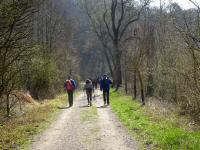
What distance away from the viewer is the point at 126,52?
109 feet

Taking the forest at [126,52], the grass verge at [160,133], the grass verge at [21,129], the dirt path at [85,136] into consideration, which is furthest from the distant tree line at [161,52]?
the grass verge at [21,129]

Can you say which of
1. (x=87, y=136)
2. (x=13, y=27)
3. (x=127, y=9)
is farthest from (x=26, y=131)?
(x=127, y=9)

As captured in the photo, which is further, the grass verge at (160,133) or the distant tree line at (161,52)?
the distant tree line at (161,52)

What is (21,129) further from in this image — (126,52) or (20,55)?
(126,52)

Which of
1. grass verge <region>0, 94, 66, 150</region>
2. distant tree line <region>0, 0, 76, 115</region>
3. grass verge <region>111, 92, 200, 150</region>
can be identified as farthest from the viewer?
distant tree line <region>0, 0, 76, 115</region>

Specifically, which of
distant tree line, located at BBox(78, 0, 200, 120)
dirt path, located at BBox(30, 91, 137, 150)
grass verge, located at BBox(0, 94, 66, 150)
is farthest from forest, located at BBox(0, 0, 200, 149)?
dirt path, located at BBox(30, 91, 137, 150)

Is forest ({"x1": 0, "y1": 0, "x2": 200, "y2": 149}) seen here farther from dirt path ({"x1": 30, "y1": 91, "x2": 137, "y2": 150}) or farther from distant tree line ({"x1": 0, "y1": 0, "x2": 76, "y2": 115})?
dirt path ({"x1": 30, "y1": 91, "x2": 137, "y2": 150})

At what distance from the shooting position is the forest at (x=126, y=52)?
16.0m

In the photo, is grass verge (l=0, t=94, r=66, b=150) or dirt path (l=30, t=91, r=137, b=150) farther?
grass verge (l=0, t=94, r=66, b=150)

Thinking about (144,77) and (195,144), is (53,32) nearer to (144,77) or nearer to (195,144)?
(144,77)

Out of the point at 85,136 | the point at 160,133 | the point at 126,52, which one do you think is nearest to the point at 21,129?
the point at 85,136

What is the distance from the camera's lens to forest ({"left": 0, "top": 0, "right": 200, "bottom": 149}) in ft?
52.6

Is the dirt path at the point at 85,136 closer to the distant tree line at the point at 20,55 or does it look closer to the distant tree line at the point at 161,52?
the distant tree line at the point at 20,55

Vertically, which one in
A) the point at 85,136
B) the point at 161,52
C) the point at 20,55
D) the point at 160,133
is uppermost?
the point at 161,52
